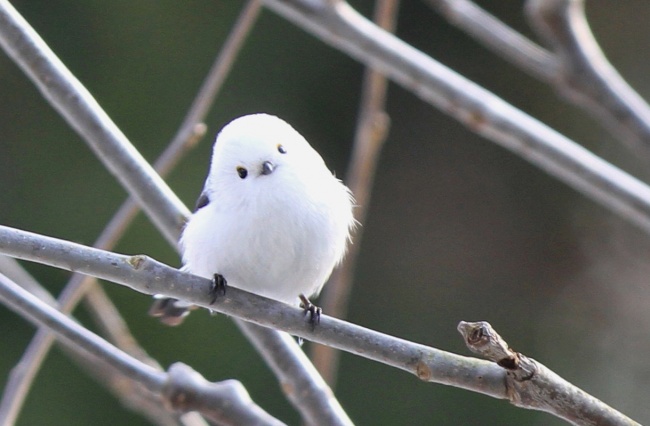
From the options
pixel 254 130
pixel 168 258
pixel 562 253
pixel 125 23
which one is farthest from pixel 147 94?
pixel 254 130

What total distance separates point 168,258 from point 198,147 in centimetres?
37

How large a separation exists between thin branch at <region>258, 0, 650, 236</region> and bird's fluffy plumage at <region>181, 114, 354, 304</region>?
0.18 m

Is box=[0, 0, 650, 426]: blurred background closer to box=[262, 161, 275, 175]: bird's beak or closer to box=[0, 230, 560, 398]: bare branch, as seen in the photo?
box=[262, 161, 275, 175]: bird's beak

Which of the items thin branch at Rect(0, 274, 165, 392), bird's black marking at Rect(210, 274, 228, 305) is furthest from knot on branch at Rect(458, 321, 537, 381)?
thin branch at Rect(0, 274, 165, 392)

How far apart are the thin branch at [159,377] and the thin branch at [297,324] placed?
5.5 inches

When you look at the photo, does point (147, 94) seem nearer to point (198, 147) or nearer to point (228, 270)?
point (198, 147)

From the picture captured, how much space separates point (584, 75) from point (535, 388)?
2.04 feet

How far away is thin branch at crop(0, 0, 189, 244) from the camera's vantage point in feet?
3.64

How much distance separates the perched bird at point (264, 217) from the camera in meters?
1.19

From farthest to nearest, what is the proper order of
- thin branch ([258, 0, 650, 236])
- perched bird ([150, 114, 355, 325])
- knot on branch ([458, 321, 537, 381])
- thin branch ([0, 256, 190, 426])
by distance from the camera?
1. thin branch ([258, 0, 650, 236])
2. perched bird ([150, 114, 355, 325])
3. thin branch ([0, 256, 190, 426])
4. knot on branch ([458, 321, 537, 381])

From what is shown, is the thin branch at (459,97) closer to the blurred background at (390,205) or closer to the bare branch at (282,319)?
the bare branch at (282,319)

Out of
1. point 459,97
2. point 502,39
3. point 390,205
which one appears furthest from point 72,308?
point 390,205

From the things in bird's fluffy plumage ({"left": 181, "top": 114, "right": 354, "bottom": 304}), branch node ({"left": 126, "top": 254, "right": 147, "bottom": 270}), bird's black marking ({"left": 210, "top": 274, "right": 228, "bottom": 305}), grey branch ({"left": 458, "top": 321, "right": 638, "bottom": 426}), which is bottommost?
grey branch ({"left": 458, "top": 321, "right": 638, "bottom": 426})

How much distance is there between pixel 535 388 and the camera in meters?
0.82
